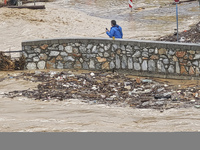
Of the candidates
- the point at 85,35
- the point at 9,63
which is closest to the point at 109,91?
the point at 9,63

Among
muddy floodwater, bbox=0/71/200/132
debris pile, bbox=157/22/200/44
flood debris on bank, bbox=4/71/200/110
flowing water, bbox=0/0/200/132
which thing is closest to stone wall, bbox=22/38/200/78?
flood debris on bank, bbox=4/71/200/110

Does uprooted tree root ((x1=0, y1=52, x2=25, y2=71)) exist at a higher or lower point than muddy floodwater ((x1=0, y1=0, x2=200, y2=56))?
lower

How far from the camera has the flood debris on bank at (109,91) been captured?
1220 cm

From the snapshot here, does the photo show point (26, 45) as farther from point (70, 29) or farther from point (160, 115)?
point (70, 29)

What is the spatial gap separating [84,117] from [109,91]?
2.82 metres

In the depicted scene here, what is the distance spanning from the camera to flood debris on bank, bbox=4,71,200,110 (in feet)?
40.0

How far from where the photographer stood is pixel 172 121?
33.4 ft

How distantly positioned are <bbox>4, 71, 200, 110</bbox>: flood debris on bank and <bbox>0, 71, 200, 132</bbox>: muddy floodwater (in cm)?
40

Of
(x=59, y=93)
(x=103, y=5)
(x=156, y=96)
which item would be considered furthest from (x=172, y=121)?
(x=103, y=5)

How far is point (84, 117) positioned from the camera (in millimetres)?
10734

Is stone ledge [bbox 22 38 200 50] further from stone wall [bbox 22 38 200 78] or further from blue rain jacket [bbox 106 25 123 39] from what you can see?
blue rain jacket [bbox 106 25 123 39]

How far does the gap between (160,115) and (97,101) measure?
2.09 meters

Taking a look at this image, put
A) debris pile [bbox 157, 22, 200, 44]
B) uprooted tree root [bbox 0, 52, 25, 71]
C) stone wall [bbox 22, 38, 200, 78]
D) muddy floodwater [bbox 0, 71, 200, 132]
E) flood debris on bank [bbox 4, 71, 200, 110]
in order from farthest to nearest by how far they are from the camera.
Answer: debris pile [bbox 157, 22, 200, 44] < uprooted tree root [bbox 0, 52, 25, 71] < stone wall [bbox 22, 38, 200, 78] < flood debris on bank [bbox 4, 71, 200, 110] < muddy floodwater [bbox 0, 71, 200, 132]

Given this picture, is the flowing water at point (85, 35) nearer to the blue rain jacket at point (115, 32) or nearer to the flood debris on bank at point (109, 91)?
the flood debris on bank at point (109, 91)
